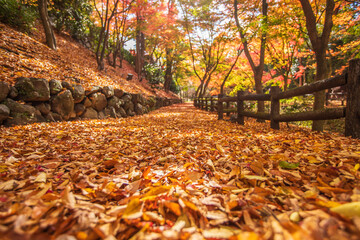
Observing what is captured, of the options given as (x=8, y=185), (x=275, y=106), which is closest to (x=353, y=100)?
(x=275, y=106)

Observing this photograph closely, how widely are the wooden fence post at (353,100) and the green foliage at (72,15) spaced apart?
1170cm

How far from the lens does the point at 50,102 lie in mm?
3613

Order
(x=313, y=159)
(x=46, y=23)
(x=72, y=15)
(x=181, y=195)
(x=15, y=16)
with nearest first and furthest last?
(x=181, y=195) < (x=313, y=159) < (x=15, y=16) < (x=46, y=23) < (x=72, y=15)

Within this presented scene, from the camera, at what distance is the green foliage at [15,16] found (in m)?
5.24

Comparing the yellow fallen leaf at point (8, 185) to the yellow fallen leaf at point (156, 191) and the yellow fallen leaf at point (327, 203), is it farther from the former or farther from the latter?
the yellow fallen leaf at point (327, 203)

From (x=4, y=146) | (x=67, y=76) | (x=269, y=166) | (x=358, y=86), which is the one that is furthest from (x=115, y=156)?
(x=67, y=76)

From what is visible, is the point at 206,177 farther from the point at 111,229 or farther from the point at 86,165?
the point at 86,165

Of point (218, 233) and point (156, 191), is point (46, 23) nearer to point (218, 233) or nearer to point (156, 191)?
point (156, 191)

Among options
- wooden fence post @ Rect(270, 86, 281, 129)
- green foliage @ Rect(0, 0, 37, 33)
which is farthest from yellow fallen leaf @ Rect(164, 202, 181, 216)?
green foliage @ Rect(0, 0, 37, 33)

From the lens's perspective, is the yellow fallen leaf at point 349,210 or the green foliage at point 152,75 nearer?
the yellow fallen leaf at point 349,210

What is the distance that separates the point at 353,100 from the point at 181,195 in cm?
252

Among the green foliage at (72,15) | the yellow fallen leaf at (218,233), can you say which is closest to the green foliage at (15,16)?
the green foliage at (72,15)

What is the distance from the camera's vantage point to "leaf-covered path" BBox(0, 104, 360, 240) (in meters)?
0.69

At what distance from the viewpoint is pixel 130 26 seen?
36.7 ft
